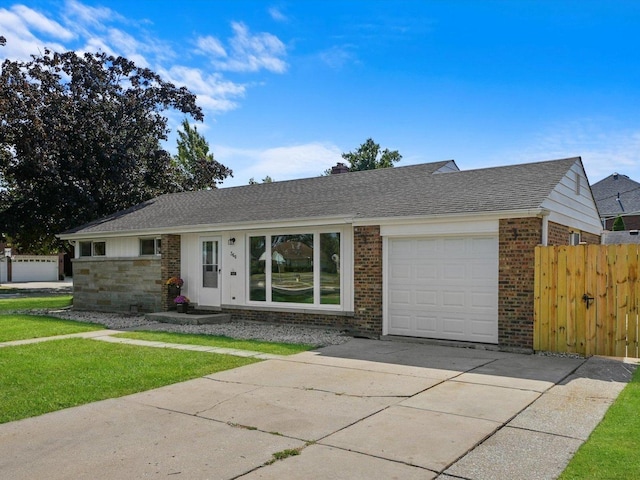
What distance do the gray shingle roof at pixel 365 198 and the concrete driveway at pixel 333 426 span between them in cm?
360

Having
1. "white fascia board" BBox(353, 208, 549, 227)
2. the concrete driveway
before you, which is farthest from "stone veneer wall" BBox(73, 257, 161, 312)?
the concrete driveway

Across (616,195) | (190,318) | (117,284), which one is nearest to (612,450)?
(190,318)

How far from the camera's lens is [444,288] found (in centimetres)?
998

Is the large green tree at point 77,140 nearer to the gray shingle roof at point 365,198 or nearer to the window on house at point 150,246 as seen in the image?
the gray shingle roof at point 365,198

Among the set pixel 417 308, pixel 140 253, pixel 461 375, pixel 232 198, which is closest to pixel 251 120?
pixel 232 198

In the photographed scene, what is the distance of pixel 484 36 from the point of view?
13.6m

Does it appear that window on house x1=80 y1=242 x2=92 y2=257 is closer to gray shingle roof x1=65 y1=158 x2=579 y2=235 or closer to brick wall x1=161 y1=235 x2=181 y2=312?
gray shingle roof x1=65 y1=158 x2=579 y2=235

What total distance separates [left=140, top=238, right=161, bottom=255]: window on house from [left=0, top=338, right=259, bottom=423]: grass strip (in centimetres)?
549

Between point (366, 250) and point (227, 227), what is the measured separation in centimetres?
417

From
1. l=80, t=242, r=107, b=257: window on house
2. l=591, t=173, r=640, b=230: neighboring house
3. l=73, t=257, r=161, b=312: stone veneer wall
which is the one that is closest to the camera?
l=73, t=257, r=161, b=312: stone veneer wall

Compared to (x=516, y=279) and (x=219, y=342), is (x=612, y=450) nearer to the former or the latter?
(x=516, y=279)

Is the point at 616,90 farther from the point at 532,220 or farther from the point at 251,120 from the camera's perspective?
the point at 251,120

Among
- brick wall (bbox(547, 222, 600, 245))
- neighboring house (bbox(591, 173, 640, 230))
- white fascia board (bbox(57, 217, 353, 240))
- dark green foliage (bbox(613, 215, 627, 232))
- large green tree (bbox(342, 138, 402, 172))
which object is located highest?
large green tree (bbox(342, 138, 402, 172))

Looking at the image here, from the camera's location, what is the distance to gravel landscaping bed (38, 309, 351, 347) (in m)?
10.6
